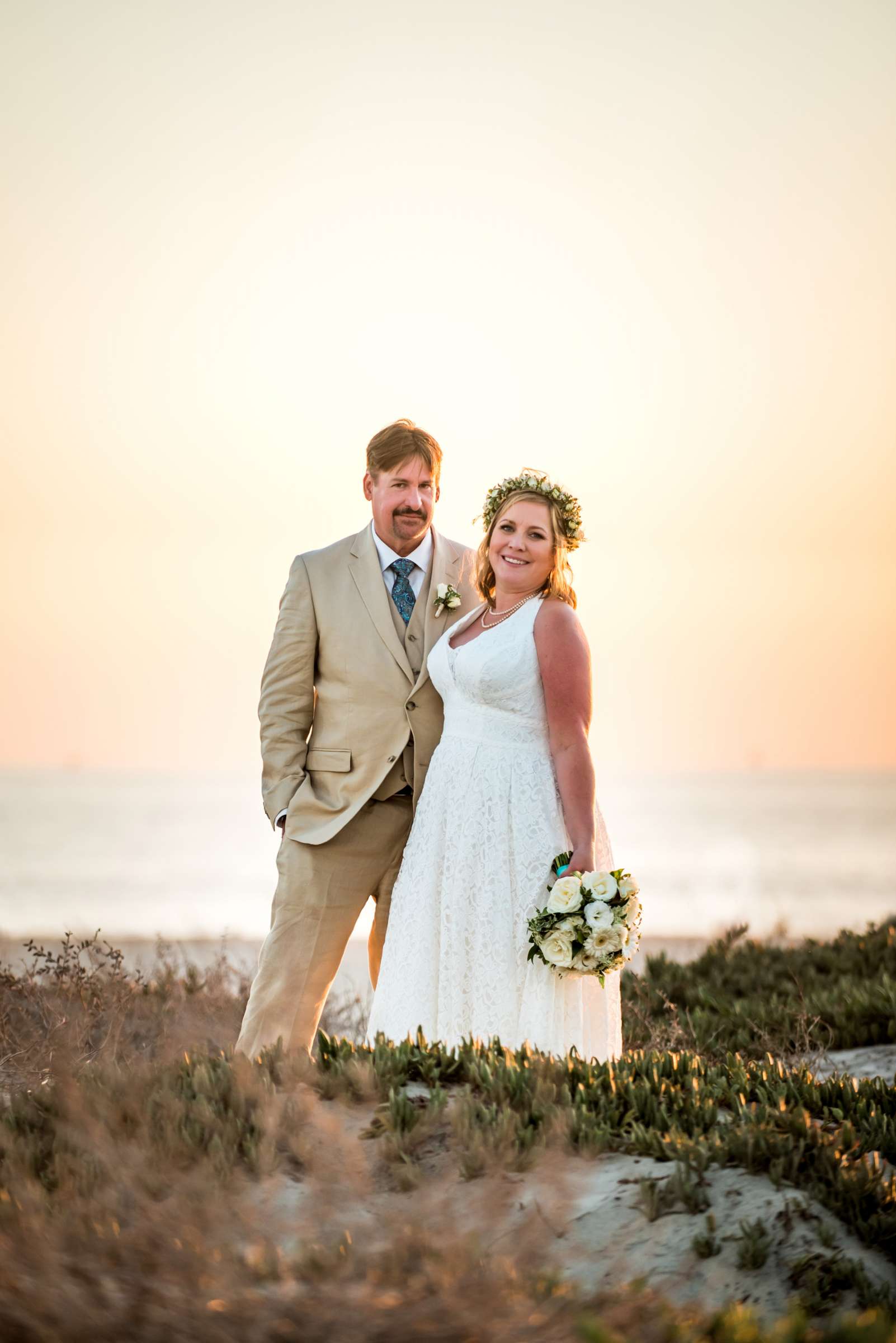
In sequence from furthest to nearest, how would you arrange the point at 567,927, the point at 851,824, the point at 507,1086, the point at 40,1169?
the point at 851,824, the point at 567,927, the point at 507,1086, the point at 40,1169

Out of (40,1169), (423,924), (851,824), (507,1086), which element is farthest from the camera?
(851,824)

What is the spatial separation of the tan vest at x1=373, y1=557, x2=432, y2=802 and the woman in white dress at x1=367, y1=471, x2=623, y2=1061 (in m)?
0.25

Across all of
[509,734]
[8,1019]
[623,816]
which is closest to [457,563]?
[509,734]

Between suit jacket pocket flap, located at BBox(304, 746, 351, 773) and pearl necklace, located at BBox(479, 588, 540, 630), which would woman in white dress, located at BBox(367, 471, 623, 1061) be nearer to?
pearl necklace, located at BBox(479, 588, 540, 630)

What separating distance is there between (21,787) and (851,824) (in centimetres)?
4403

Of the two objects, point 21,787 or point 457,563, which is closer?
point 457,563

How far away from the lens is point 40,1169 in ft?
10.1

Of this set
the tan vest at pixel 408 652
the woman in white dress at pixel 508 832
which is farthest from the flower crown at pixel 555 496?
the tan vest at pixel 408 652

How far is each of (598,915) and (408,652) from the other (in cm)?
158

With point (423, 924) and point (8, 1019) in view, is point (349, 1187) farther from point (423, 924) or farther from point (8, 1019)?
point (8, 1019)

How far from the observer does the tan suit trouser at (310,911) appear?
518cm

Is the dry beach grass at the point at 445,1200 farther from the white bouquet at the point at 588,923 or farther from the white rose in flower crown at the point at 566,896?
the white rose in flower crown at the point at 566,896

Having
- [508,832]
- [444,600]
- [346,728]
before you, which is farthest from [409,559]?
[508,832]

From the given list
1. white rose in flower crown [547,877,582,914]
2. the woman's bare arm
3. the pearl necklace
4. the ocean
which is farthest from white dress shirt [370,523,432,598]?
the ocean
